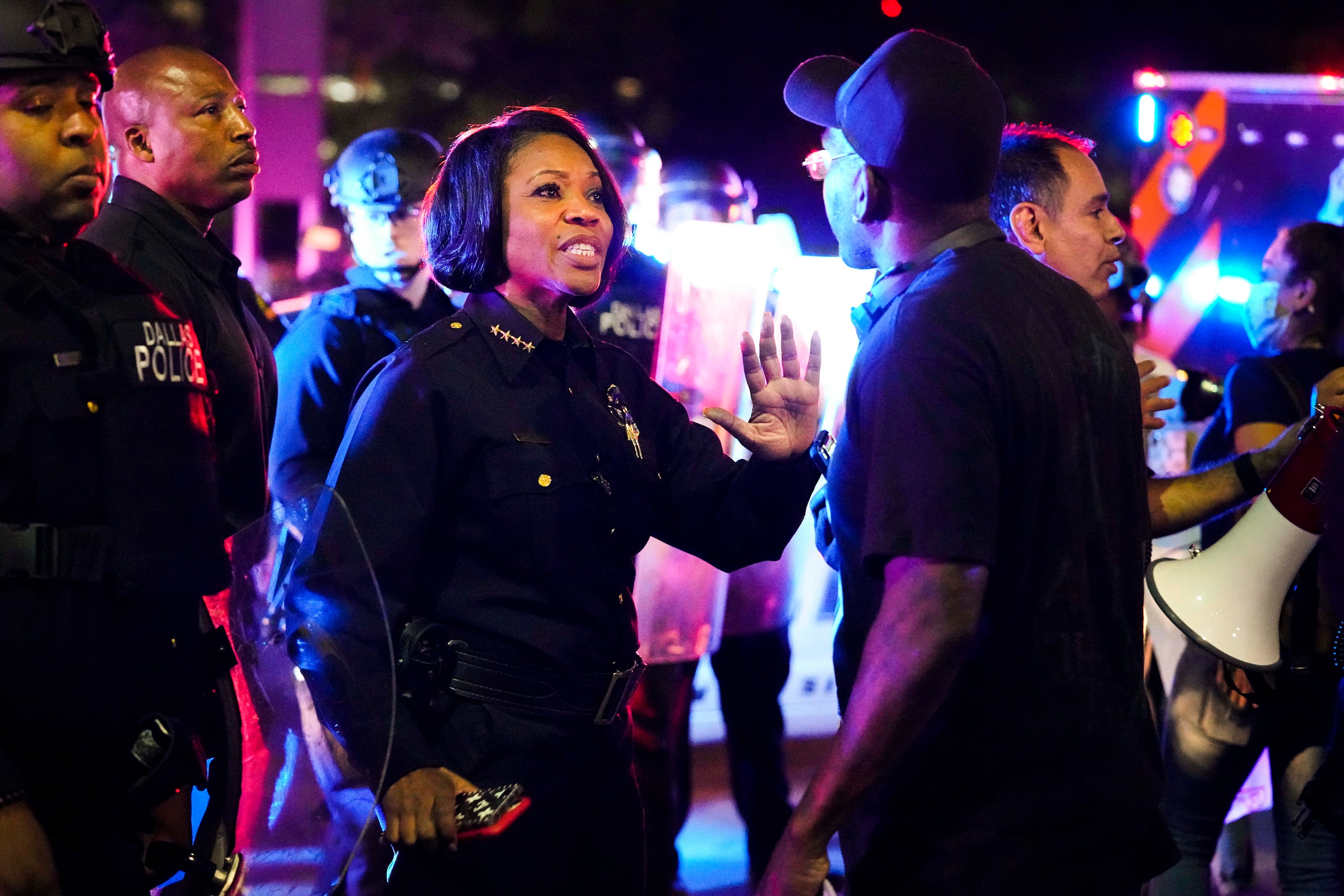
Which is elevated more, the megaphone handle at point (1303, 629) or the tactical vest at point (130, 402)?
the tactical vest at point (130, 402)

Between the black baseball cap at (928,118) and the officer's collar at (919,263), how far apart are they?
5cm

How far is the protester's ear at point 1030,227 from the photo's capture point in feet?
9.13

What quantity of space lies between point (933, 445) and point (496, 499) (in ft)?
2.66

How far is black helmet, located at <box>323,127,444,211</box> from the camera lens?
12.5 feet

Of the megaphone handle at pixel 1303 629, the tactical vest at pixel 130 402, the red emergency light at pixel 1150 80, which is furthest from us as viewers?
the red emergency light at pixel 1150 80

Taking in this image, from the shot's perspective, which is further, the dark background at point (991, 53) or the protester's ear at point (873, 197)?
the dark background at point (991, 53)

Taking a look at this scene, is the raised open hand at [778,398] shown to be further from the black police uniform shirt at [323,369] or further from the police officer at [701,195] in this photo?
the police officer at [701,195]

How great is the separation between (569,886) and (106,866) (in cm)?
75

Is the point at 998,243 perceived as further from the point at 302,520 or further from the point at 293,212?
the point at 293,212

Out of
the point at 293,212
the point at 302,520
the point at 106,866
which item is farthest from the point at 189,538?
the point at 293,212

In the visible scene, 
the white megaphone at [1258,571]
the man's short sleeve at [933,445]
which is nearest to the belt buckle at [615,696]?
the man's short sleeve at [933,445]

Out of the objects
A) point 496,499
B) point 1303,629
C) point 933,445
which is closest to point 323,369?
point 496,499

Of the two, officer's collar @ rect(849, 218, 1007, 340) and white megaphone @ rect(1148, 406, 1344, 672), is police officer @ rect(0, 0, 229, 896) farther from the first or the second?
white megaphone @ rect(1148, 406, 1344, 672)

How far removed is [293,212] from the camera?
32.3 feet
